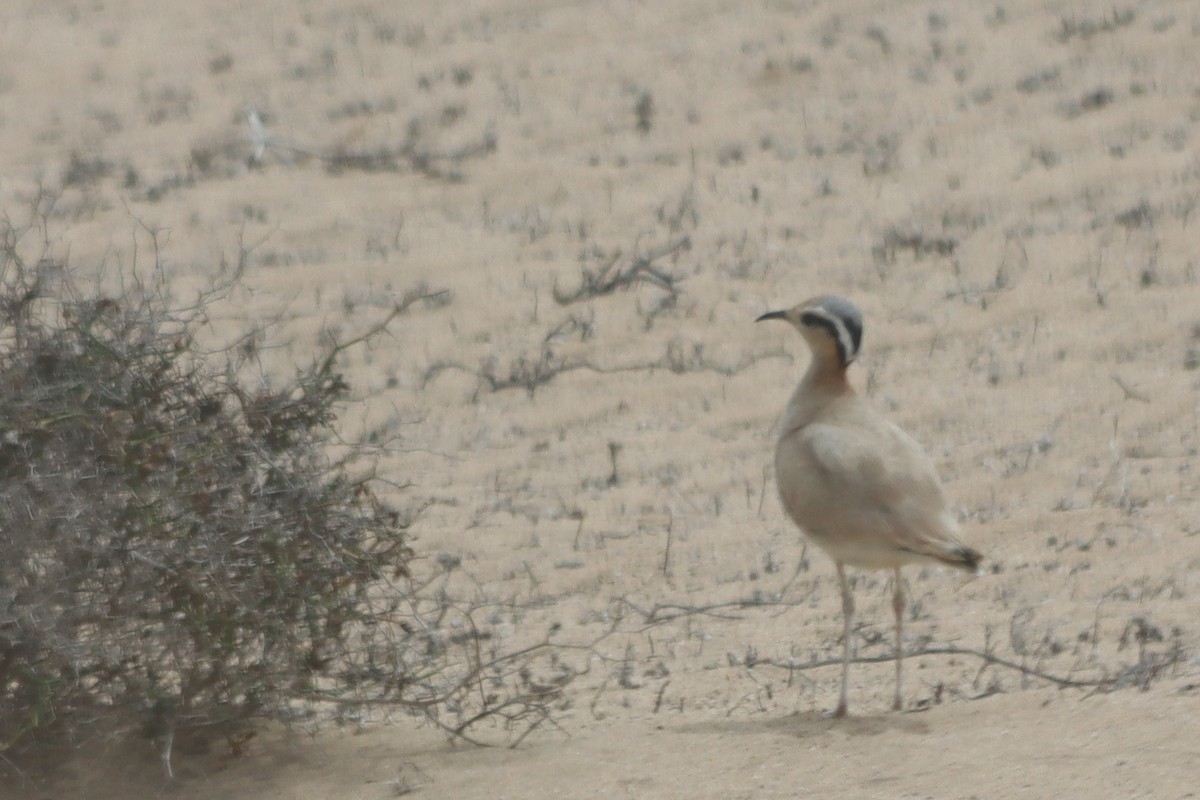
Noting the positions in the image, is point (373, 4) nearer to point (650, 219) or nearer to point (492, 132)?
point (492, 132)

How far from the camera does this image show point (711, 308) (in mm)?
10883

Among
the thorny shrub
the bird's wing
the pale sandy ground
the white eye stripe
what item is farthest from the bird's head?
the thorny shrub

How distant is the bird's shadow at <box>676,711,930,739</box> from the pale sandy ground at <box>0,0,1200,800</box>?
0.09 ft

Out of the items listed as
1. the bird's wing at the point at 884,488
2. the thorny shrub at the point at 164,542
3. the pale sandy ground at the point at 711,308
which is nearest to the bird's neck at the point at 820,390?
the bird's wing at the point at 884,488

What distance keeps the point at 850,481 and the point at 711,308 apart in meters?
5.40

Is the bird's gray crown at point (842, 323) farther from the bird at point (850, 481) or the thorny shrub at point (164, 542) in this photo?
the thorny shrub at point (164, 542)

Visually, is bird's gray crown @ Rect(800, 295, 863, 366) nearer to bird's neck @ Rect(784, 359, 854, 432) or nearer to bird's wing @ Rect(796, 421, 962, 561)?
bird's neck @ Rect(784, 359, 854, 432)

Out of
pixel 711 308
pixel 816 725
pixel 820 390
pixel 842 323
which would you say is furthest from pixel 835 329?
pixel 711 308

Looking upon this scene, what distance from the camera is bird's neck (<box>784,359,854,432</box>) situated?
5957 millimetres

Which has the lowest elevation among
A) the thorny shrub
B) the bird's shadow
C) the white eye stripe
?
the bird's shadow

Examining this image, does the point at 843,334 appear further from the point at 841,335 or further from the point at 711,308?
the point at 711,308

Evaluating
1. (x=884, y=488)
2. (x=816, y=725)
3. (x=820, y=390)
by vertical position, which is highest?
(x=820, y=390)

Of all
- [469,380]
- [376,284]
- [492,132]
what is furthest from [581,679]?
[492,132]

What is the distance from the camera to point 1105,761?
476 centimetres
